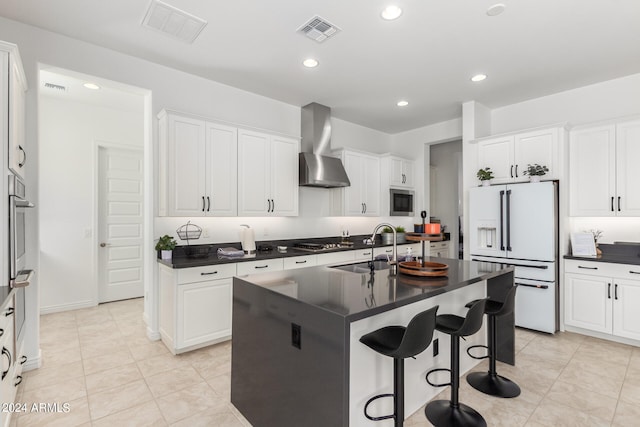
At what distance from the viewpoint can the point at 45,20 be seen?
2.73 metres

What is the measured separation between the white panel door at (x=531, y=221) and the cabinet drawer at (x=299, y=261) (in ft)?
8.16

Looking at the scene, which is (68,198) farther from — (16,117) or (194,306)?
(194,306)

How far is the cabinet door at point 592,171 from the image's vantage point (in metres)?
3.71

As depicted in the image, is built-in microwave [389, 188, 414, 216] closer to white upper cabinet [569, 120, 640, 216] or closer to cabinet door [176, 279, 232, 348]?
white upper cabinet [569, 120, 640, 216]

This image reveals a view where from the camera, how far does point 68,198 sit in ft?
15.1

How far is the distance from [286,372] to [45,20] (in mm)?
3483

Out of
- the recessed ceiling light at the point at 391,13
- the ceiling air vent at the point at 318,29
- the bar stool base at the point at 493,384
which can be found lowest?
the bar stool base at the point at 493,384

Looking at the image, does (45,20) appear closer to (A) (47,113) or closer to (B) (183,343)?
(A) (47,113)

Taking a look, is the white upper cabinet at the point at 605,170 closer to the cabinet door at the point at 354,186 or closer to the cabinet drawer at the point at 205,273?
the cabinet door at the point at 354,186

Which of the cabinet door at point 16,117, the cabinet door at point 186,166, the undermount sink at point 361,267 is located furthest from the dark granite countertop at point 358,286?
the cabinet door at point 16,117

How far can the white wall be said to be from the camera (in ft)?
14.6

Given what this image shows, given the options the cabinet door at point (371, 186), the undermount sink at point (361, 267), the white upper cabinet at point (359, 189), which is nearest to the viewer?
the undermount sink at point (361, 267)

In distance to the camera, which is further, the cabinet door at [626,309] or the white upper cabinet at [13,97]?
the cabinet door at [626,309]

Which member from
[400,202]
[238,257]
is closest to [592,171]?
[400,202]
